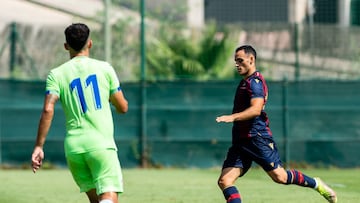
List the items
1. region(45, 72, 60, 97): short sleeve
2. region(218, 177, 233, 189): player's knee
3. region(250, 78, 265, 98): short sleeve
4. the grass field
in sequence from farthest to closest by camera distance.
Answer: the grass field
region(218, 177, 233, 189): player's knee
region(250, 78, 265, 98): short sleeve
region(45, 72, 60, 97): short sleeve

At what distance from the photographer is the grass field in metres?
13.1

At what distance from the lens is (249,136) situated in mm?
10359

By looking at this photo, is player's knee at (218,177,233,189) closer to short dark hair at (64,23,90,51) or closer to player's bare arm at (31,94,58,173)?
player's bare arm at (31,94,58,173)

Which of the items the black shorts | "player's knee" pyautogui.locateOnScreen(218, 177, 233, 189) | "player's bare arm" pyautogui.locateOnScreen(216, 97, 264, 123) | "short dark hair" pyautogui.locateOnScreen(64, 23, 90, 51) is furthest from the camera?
the black shorts

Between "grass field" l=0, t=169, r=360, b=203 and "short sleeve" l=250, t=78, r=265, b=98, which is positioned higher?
"short sleeve" l=250, t=78, r=265, b=98

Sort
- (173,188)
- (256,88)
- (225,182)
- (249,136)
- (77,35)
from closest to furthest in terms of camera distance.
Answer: (77,35) → (256,88) → (225,182) → (249,136) → (173,188)

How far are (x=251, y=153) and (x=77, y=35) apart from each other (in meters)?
3.20

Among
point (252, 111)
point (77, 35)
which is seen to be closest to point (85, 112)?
point (77, 35)

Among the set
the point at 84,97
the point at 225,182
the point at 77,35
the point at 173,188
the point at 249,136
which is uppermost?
the point at 77,35

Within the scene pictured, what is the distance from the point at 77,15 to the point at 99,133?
66.3 ft

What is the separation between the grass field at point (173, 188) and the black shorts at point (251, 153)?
238 cm

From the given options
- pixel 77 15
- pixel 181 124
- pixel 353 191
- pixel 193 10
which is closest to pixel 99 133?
pixel 353 191

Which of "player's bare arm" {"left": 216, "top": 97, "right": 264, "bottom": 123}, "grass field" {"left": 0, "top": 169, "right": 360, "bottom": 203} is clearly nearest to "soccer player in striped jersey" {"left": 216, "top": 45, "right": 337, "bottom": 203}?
"player's bare arm" {"left": 216, "top": 97, "right": 264, "bottom": 123}

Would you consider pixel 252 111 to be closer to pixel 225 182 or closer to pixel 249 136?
pixel 249 136
